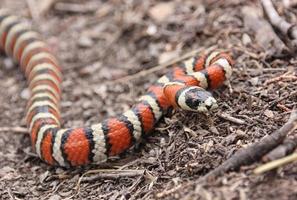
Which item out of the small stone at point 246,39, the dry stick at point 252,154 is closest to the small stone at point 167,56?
the small stone at point 246,39

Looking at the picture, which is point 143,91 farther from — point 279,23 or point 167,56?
point 279,23

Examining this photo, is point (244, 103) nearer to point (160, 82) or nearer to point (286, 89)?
point (286, 89)

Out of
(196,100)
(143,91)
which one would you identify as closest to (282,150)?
(196,100)

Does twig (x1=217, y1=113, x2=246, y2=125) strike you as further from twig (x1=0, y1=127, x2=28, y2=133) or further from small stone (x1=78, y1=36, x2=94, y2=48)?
small stone (x1=78, y1=36, x2=94, y2=48)

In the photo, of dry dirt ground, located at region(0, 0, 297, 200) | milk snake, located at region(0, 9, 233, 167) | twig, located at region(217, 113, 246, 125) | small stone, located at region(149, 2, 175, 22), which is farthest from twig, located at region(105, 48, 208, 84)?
twig, located at region(217, 113, 246, 125)

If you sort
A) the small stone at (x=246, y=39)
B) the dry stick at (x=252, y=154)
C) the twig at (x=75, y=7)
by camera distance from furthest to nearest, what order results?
the twig at (x=75, y=7), the small stone at (x=246, y=39), the dry stick at (x=252, y=154)

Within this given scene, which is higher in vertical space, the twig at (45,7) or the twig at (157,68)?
the twig at (45,7)

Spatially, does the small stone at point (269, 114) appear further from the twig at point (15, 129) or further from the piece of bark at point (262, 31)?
the twig at point (15, 129)

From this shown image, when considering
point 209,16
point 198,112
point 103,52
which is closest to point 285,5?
point 209,16
